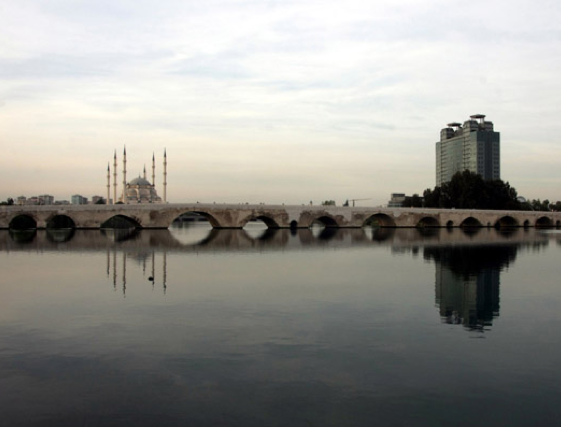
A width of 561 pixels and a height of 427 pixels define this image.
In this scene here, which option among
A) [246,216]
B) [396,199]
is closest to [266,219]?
[246,216]

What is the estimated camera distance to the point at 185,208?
44656 millimetres

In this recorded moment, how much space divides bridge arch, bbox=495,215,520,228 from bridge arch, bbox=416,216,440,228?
25.5 ft

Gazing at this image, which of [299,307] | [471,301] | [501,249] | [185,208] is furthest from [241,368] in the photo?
[185,208]

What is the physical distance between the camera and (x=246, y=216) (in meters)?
47.1

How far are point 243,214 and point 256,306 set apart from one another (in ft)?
116

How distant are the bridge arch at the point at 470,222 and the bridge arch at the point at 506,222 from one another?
2258 mm

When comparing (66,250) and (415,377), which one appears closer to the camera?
(415,377)

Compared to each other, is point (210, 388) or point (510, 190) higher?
point (510, 190)

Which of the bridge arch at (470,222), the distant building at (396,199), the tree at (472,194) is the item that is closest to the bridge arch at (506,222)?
the bridge arch at (470,222)

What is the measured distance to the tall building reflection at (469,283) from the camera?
1090cm

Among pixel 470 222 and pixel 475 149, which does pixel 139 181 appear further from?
pixel 475 149

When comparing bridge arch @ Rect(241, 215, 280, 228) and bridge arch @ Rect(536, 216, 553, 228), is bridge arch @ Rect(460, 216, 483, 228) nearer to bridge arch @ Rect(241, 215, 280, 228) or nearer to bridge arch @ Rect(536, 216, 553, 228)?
bridge arch @ Rect(536, 216, 553, 228)

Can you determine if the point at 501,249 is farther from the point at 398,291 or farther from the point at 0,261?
the point at 0,261

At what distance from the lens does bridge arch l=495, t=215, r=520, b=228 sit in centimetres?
6141
